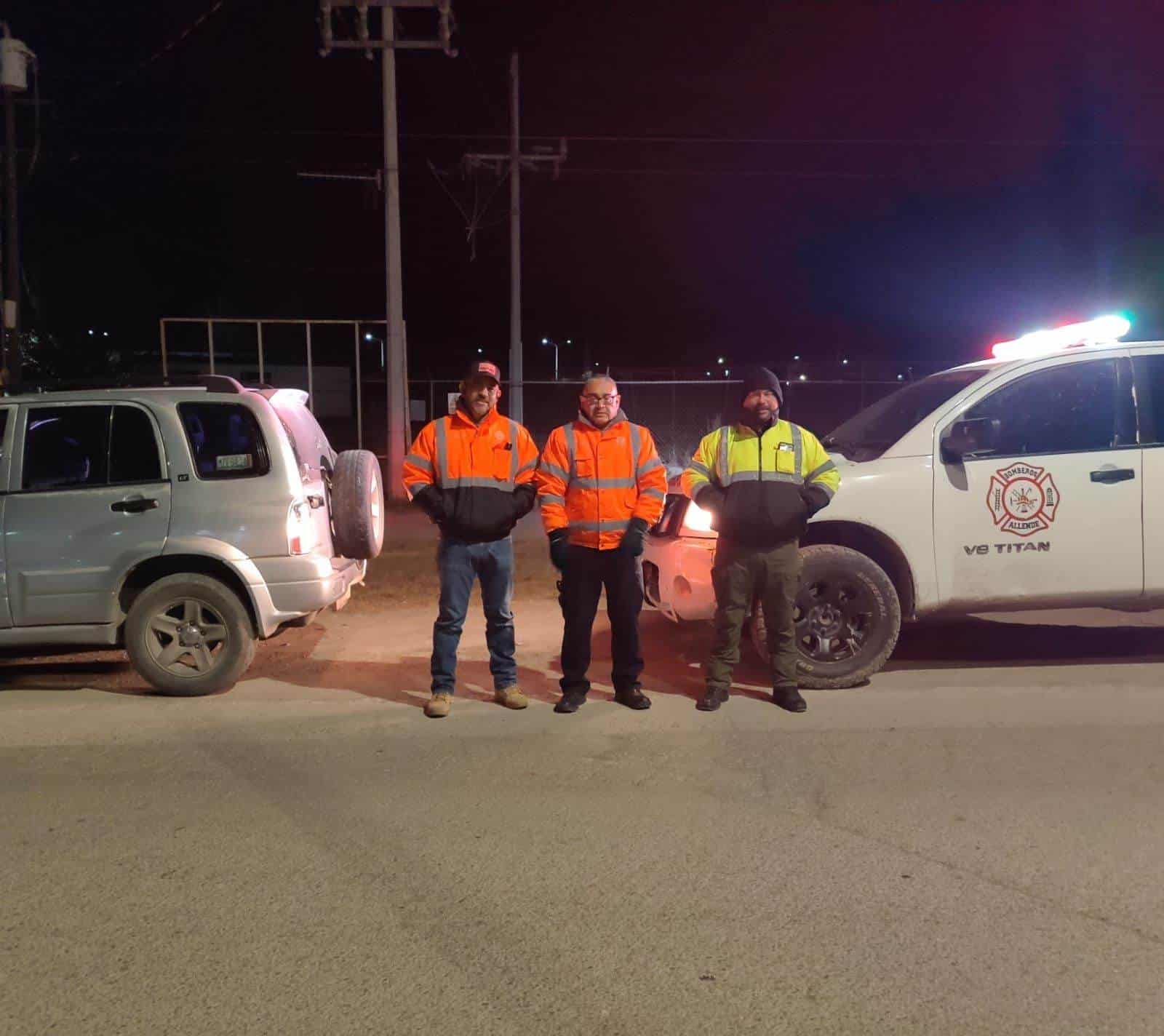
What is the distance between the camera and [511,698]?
5832 mm

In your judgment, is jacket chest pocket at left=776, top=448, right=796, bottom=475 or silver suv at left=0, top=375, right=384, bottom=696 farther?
silver suv at left=0, top=375, right=384, bottom=696

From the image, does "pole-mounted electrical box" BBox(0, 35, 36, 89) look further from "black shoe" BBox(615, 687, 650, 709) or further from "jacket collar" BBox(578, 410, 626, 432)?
"black shoe" BBox(615, 687, 650, 709)

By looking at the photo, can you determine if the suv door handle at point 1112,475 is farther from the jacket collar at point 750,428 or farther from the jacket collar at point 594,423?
the jacket collar at point 594,423

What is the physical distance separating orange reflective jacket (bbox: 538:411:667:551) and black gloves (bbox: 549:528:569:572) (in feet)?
0.11

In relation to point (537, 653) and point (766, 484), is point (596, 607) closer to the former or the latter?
point (766, 484)

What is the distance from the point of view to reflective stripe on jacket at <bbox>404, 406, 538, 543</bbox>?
18.5 feet

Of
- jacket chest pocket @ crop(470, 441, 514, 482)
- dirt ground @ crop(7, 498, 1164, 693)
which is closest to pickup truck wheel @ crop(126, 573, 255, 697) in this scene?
dirt ground @ crop(7, 498, 1164, 693)

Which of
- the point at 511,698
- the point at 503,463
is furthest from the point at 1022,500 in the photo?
the point at 511,698

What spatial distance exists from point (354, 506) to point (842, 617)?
2.93 m

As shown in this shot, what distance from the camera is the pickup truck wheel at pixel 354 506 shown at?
6352 mm

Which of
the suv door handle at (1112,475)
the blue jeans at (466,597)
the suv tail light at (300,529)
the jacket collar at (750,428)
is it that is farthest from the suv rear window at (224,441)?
the suv door handle at (1112,475)

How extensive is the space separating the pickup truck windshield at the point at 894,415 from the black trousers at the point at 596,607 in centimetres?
158

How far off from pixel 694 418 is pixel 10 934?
87.0ft

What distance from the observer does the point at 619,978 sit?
3023 mm
